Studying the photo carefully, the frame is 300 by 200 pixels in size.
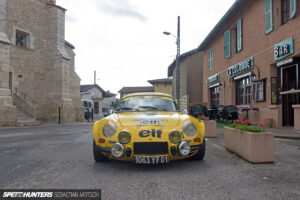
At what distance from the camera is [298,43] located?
8492mm

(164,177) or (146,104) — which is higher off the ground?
(146,104)

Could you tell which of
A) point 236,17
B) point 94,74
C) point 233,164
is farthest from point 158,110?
point 94,74

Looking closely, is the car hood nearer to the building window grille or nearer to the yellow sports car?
the yellow sports car

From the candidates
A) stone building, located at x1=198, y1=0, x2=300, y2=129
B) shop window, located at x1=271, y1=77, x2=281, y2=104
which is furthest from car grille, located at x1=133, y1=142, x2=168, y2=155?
shop window, located at x1=271, y1=77, x2=281, y2=104

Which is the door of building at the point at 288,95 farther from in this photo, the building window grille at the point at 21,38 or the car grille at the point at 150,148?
the building window grille at the point at 21,38

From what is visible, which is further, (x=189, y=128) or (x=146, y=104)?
(x=146, y=104)

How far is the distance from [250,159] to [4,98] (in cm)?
1382

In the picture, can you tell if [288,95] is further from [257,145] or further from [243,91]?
[257,145]

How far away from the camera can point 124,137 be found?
347 cm

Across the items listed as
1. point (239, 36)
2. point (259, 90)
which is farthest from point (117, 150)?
point (239, 36)

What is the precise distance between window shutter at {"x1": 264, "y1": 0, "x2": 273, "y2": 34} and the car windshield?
25.1ft

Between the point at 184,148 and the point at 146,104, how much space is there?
1.59 m

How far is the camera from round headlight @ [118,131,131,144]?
11.3ft

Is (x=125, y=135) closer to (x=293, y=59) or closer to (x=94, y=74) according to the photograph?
(x=293, y=59)
